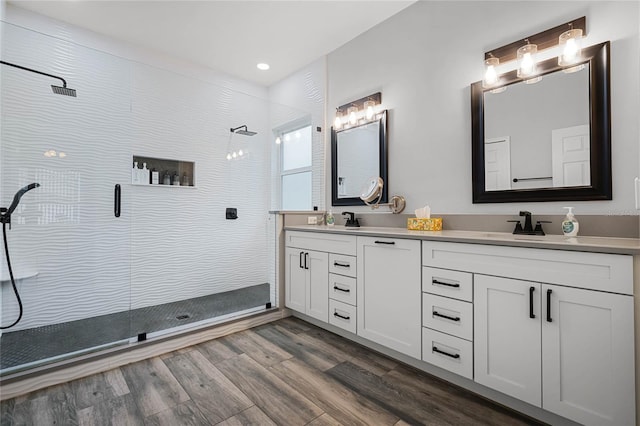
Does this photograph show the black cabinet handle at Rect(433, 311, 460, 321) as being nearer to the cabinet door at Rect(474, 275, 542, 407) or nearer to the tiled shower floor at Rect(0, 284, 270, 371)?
the cabinet door at Rect(474, 275, 542, 407)

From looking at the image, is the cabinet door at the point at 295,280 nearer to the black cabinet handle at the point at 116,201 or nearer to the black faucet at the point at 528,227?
the black cabinet handle at the point at 116,201

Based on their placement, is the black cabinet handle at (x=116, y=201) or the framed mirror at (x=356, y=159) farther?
the framed mirror at (x=356, y=159)

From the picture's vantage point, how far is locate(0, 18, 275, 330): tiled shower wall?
6.74ft

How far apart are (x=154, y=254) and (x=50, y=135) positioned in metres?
1.24

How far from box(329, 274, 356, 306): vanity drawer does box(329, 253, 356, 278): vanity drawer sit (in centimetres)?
4

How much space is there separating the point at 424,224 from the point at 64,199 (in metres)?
2.65

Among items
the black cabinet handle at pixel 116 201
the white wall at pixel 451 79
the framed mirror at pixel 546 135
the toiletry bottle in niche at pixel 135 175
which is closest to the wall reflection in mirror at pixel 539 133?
the framed mirror at pixel 546 135

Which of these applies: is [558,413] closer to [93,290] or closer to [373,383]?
[373,383]

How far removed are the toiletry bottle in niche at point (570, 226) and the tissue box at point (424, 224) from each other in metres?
0.73

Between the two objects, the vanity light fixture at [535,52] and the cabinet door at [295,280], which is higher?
the vanity light fixture at [535,52]

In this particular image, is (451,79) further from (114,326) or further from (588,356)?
(114,326)

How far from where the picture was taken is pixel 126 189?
2447 mm

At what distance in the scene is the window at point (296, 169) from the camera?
3.52 metres

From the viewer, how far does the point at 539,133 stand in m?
1.79
